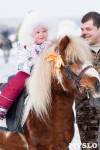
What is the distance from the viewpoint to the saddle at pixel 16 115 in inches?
89.2

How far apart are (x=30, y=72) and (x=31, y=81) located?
0.22m

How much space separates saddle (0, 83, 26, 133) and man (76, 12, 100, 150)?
916 mm

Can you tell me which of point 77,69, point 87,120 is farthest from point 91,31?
point 87,120

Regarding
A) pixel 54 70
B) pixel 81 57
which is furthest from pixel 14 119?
pixel 81 57

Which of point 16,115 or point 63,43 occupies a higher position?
point 63,43

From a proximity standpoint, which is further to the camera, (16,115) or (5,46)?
(5,46)

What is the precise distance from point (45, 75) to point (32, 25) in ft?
2.62

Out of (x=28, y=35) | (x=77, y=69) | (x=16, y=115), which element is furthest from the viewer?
(x=28, y=35)

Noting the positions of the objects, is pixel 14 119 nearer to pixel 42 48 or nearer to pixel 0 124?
pixel 0 124

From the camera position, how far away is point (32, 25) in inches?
101

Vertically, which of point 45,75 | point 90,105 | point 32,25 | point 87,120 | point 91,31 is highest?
point 32,25

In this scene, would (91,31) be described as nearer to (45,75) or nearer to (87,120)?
(45,75)

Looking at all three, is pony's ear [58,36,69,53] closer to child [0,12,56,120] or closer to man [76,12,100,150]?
child [0,12,56,120]

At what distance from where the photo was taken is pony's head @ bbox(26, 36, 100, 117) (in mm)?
1963
